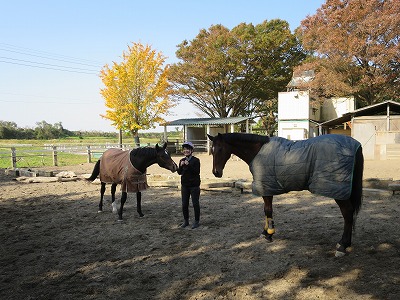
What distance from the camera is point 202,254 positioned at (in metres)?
4.29

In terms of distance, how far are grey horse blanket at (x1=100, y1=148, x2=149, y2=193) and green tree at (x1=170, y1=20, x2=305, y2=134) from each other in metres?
22.4

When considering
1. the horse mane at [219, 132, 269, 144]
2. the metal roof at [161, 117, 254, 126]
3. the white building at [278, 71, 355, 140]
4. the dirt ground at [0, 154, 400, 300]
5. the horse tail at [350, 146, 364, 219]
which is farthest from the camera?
the metal roof at [161, 117, 254, 126]

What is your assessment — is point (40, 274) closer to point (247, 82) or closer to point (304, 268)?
point (304, 268)

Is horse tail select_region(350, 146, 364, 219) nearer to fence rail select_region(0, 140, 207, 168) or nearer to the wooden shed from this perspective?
the wooden shed

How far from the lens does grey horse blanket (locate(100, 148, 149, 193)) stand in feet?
20.3

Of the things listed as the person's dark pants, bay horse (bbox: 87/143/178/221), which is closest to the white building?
bay horse (bbox: 87/143/178/221)

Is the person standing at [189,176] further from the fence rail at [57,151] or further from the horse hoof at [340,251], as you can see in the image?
the fence rail at [57,151]

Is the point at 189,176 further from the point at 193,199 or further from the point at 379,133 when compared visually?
the point at 379,133

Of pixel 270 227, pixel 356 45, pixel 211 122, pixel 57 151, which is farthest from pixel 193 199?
pixel 211 122

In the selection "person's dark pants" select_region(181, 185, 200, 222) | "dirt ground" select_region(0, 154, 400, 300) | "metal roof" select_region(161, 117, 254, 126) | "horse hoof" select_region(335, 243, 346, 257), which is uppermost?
"metal roof" select_region(161, 117, 254, 126)

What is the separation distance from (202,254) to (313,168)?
2064mm

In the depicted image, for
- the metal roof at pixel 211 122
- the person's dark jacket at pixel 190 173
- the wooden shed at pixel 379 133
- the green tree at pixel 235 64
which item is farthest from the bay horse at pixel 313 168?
the green tree at pixel 235 64

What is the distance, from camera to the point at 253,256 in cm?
412

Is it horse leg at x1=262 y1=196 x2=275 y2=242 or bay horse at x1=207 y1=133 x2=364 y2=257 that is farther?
horse leg at x1=262 y1=196 x2=275 y2=242
